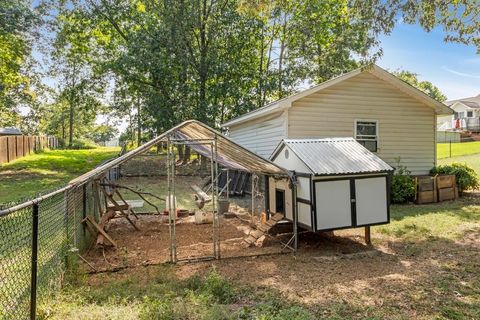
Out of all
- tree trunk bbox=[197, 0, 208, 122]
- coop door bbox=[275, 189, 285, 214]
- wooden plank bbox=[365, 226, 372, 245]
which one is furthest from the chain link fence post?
tree trunk bbox=[197, 0, 208, 122]

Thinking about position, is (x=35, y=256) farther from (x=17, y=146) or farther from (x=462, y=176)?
(x=17, y=146)

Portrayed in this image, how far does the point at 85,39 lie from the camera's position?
2066cm

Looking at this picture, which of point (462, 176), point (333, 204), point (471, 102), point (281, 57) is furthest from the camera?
point (471, 102)

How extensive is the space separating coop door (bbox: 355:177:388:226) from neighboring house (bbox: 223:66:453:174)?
14.1 feet

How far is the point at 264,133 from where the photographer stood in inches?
498

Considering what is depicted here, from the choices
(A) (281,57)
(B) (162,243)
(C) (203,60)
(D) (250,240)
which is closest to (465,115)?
(A) (281,57)

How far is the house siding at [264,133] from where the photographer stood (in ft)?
36.9

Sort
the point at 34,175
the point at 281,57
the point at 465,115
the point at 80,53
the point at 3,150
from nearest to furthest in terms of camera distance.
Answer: the point at 34,175, the point at 3,150, the point at 80,53, the point at 281,57, the point at 465,115

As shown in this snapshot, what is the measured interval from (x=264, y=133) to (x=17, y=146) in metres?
18.5

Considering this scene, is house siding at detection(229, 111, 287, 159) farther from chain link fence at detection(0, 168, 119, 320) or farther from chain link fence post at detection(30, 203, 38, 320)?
chain link fence post at detection(30, 203, 38, 320)

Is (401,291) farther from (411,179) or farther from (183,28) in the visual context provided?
(183,28)

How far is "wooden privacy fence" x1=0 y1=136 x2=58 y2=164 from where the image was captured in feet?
64.0

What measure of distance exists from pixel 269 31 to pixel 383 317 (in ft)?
72.1

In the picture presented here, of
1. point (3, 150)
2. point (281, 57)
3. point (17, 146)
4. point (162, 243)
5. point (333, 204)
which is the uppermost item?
point (281, 57)
